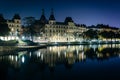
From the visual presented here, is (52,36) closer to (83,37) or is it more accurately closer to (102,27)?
(83,37)

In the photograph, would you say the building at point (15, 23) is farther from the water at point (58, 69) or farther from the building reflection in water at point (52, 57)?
the water at point (58, 69)

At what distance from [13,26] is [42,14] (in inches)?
829

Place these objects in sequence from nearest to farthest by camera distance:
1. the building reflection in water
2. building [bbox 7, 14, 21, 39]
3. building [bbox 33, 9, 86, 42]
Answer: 1. the building reflection in water
2. building [bbox 7, 14, 21, 39]
3. building [bbox 33, 9, 86, 42]

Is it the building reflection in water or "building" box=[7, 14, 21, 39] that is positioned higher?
"building" box=[7, 14, 21, 39]

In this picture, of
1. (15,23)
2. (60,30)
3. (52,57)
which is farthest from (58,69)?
(60,30)

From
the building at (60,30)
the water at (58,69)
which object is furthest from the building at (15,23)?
the water at (58,69)

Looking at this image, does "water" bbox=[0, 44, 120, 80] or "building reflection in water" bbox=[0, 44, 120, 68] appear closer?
"water" bbox=[0, 44, 120, 80]

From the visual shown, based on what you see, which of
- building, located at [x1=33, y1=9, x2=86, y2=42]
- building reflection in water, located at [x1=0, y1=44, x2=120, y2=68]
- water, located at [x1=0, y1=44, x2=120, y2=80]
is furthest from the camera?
building, located at [x1=33, y1=9, x2=86, y2=42]

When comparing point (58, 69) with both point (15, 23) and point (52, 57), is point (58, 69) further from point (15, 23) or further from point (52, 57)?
→ point (15, 23)

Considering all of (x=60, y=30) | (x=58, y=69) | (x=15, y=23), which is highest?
(x=15, y=23)

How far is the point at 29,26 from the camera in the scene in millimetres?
76125

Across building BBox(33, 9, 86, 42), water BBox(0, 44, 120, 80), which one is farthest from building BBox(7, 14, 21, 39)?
water BBox(0, 44, 120, 80)

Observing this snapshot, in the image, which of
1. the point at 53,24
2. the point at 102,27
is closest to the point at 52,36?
the point at 53,24

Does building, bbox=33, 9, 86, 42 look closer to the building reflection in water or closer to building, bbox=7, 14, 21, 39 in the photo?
building, bbox=7, 14, 21, 39
